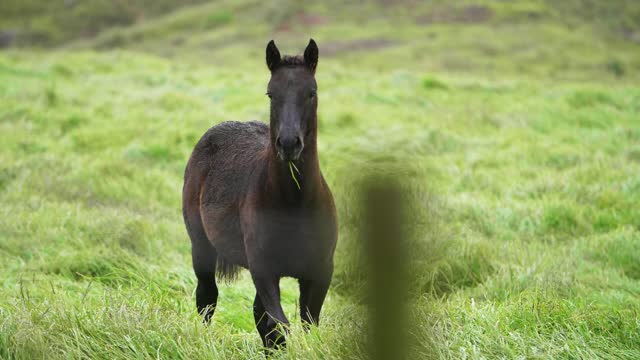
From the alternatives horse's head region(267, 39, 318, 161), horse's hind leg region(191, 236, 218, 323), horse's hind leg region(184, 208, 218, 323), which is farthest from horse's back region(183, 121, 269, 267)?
horse's head region(267, 39, 318, 161)

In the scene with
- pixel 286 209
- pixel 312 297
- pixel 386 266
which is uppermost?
pixel 386 266

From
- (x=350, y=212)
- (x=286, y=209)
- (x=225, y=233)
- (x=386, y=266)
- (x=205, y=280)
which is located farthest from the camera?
(x=350, y=212)

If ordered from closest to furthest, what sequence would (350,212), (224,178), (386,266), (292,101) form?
(386,266) → (292,101) → (224,178) → (350,212)

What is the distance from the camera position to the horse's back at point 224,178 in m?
4.22

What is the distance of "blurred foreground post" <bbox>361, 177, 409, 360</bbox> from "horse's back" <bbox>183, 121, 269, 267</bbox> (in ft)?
8.48

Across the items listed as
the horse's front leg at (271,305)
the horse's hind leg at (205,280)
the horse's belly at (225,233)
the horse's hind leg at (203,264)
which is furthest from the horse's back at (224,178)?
the horse's front leg at (271,305)

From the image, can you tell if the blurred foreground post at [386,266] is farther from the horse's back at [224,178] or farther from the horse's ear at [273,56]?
the horse's back at [224,178]

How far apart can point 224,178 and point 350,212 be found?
5.21ft

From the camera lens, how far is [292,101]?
3.45 m

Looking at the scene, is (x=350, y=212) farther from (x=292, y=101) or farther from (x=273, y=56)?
(x=292, y=101)

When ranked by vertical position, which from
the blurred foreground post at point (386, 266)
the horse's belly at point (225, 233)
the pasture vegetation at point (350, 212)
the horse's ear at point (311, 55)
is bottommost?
the pasture vegetation at point (350, 212)

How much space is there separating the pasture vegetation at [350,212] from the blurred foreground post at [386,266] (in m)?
0.06

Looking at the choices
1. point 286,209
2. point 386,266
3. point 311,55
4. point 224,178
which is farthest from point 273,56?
point 386,266

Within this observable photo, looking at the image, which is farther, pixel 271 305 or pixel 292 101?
pixel 271 305
